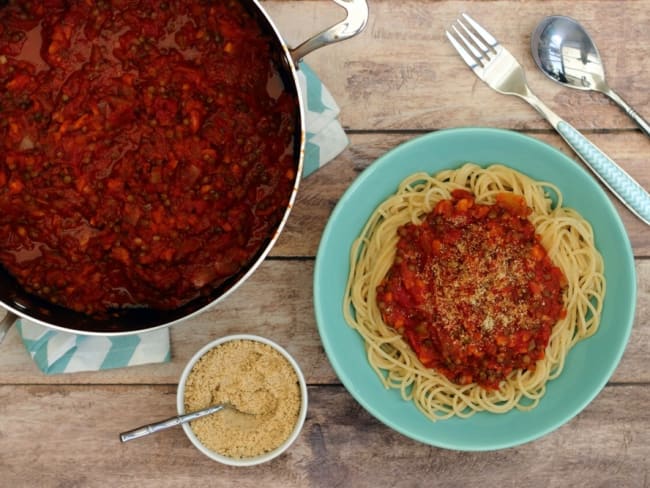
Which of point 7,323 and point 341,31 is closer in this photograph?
point 341,31

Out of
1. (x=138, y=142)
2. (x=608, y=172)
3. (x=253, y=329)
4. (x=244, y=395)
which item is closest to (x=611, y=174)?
(x=608, y=172)

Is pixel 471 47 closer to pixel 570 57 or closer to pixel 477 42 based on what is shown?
pixel 477 42

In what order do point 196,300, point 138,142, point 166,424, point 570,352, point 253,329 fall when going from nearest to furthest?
point 138,142, point 196,300, point 166,424, point 570,352, point 253,329

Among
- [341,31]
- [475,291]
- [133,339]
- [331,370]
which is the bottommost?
[331,370]

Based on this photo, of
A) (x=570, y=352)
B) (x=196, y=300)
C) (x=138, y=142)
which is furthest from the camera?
(x=570, y=352)

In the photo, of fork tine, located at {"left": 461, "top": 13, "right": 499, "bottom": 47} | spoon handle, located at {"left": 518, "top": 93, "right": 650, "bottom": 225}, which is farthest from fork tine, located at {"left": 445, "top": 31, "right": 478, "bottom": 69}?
spoon handle, located at {"left": 518, "top": 93, "right": 650, "bottom": 225}

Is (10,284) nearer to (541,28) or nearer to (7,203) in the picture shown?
(7,203)

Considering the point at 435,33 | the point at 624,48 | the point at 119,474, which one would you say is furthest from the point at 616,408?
the point at 119,474

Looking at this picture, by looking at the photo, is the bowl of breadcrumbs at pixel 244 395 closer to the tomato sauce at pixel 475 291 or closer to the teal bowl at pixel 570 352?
the teal bowl at pixel 570 352

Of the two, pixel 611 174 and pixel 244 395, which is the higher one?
pixel 611 174
